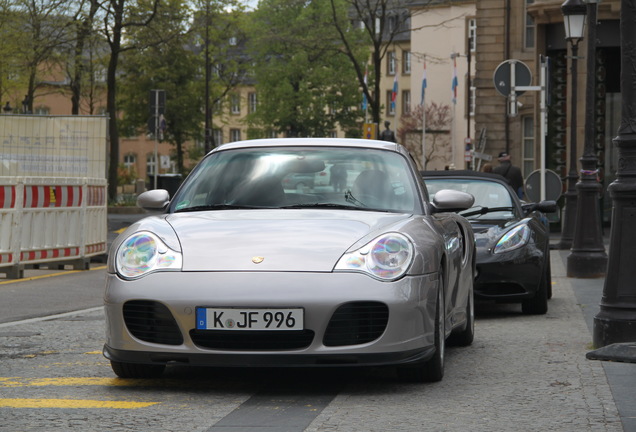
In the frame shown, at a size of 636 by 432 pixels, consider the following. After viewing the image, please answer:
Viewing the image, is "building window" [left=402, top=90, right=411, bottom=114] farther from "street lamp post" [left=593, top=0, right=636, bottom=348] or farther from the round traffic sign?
"street lamp post" [left=593, top=0, right=636, bottom=348]

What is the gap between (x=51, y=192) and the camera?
17516 mm

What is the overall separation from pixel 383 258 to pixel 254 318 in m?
0.74

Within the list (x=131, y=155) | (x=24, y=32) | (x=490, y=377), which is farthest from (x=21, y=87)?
(x=131, y=155)

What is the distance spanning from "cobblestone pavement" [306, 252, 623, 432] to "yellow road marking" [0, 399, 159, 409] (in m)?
0.94

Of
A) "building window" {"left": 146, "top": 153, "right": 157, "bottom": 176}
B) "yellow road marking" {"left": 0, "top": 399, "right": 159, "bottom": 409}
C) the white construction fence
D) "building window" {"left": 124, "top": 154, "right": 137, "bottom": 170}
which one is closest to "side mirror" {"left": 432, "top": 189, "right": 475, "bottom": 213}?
"yellow road marking" {"left": 0, "top": 399, "right": 159, "bottom": 409}

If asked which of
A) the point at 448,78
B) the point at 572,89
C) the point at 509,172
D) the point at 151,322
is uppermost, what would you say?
the point at 448,78

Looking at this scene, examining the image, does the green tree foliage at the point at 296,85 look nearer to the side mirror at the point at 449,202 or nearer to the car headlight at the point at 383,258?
the side mirror at the point at 449,202

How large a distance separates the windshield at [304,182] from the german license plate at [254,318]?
47.0 inches

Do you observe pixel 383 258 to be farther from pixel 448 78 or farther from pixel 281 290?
pixel 448 78

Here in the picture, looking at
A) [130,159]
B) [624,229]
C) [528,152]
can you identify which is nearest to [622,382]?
[624,229]

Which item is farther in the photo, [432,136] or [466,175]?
[432,136]

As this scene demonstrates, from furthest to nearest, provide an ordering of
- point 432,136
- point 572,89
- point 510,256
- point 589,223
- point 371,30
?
point 432,136 → point 371,30 → point 572,89 → point 589,223 → point 510,256

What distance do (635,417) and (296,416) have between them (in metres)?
1.54

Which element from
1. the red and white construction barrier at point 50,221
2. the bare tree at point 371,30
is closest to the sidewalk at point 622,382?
the red and white construction barrier at point 50,221
